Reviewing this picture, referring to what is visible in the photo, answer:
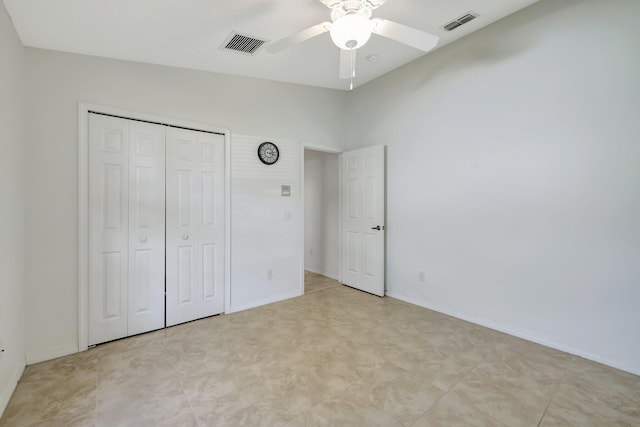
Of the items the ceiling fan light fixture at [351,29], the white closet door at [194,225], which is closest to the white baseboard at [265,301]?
the white closet door at [194,225]

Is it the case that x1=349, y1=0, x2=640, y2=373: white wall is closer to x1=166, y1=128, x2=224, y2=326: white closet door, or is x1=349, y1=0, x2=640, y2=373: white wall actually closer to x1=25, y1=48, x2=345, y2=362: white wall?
x1=166, y1=128, x2=224, y2=326: white closet door

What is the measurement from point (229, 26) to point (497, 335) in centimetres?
363

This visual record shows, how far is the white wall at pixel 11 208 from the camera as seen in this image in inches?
68.8

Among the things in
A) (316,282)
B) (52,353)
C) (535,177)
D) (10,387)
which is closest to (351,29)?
(535,177)

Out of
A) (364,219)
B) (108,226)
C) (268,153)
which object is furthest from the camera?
(364,219)

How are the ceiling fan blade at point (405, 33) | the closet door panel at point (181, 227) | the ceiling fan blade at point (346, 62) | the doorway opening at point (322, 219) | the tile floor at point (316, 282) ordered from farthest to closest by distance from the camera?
the doorway opening at point (322, 219)
the tile floor at point (316, 282)
the closet door panel at point (181, 227)
the ceiling fan blade at point (346, 62)
the ceiling fan blade at point (405, 33)

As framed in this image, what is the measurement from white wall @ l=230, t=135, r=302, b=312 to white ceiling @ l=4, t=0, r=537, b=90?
1.00 meters

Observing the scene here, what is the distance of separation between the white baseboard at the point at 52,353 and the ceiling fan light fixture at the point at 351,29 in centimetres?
319

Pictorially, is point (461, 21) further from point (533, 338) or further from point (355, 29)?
point (533, 338)

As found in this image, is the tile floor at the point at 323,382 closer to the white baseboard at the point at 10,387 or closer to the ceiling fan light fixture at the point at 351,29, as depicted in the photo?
the white baseboard at the point at 10,387

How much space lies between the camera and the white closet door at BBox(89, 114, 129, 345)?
2.46m

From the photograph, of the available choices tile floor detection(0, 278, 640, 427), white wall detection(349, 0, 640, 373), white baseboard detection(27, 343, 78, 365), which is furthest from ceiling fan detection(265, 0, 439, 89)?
white baseboard detection(27, 343, 78, 365)

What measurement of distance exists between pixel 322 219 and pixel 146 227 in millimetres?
2839

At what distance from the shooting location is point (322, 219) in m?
4.98
